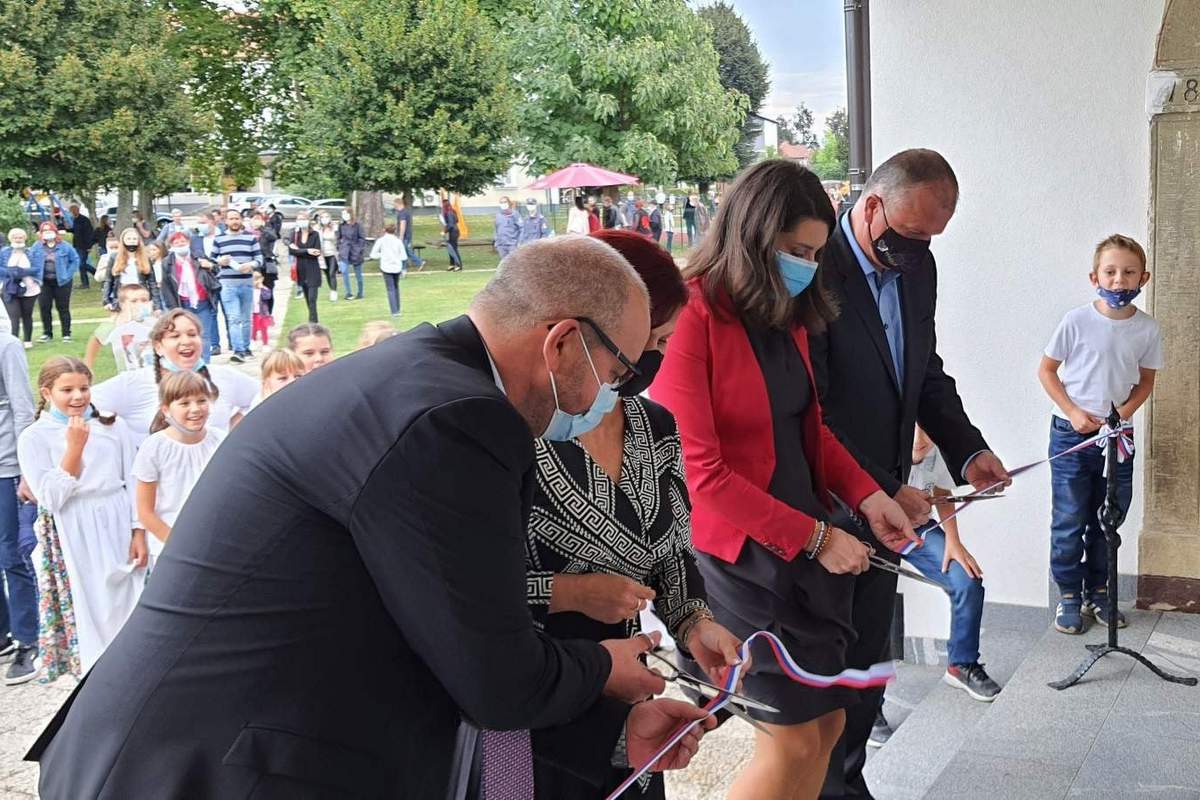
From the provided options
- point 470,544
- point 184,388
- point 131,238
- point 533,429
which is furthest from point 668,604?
point 131,238

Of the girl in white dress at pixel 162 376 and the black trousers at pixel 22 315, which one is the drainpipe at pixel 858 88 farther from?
the black trousers at pixel 22 315

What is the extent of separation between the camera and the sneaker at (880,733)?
4.51 m

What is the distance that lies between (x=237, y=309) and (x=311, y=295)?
13.7 feet

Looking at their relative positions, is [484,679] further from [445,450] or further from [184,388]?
[184,388]

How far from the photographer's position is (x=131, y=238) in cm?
1485

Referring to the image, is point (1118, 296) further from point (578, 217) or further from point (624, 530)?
point (578, 217)

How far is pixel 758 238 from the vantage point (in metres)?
2.55

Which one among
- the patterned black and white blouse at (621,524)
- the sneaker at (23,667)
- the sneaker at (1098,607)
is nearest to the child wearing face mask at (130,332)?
the sneaker at (23,667)

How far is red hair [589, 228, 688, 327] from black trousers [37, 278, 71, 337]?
1548cm

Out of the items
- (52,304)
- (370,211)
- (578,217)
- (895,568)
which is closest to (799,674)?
(895,568)

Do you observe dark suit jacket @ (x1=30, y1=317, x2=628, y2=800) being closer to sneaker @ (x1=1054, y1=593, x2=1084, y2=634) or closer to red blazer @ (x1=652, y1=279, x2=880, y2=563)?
red blazer @ (x1=652, y1=279, x2=880, y2=563)

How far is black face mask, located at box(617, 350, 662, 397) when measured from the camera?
64.5 inches

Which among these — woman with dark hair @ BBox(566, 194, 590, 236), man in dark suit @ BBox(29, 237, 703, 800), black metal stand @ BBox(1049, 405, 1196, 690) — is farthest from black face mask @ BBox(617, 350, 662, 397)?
woman with dark hair @ BBox(566, 194, 590, 236)

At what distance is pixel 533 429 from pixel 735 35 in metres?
32.3
